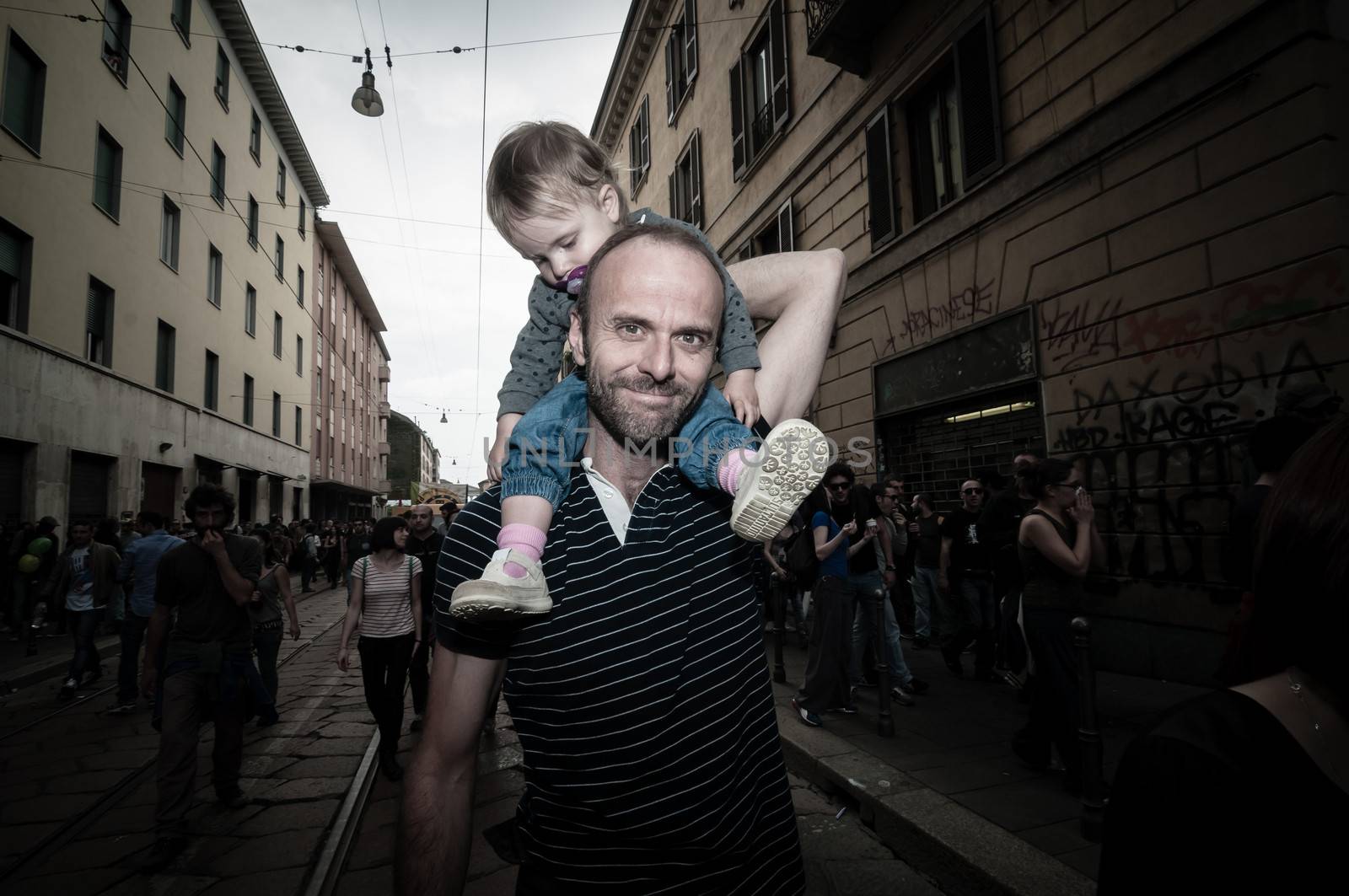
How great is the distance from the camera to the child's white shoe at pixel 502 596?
1.08 meters

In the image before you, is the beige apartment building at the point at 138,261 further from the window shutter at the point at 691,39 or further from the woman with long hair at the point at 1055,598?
the woman with long hair at the point at 1055,598

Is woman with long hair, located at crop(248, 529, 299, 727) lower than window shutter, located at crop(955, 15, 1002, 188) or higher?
lower

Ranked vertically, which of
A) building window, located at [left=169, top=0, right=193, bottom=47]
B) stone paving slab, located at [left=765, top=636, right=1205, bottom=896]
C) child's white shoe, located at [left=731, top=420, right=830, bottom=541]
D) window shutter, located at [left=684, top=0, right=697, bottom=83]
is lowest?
stone paving slab, located at [left=765, top=636, right=1205, bottom=896]

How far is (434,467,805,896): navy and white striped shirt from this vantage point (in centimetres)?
118

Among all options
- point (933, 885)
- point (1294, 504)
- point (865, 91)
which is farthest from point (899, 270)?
point (1294, 504)

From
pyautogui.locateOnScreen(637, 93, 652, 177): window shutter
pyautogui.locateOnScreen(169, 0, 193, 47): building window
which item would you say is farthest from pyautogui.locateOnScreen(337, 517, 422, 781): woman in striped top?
pyautogui.locateOnScreen(169, 0, 193, 47): building window

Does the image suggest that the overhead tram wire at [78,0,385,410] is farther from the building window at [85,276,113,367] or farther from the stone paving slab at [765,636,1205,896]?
the stone paving slab at [765,636,1205,896]

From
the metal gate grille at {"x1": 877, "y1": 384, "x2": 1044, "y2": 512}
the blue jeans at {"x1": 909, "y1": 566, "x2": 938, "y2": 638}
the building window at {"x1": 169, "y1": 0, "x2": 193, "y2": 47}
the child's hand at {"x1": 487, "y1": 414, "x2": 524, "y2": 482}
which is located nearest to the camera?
the child's hand at {"x1": 487, "y1": 414, "x2": 524, "y2": 482}

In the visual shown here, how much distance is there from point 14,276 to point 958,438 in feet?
52.3

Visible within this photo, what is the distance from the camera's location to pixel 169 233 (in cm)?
1755

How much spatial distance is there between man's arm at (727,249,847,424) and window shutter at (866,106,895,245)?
8996 mm

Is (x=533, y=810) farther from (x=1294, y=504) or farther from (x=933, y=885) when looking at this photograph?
(x=933, y=885)

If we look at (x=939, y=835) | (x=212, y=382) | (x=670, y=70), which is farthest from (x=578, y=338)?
(x=212, y=382)

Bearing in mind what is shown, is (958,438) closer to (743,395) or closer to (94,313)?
(743,395)
